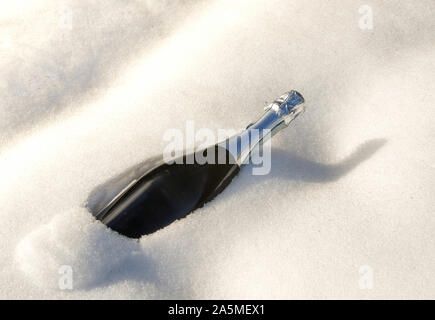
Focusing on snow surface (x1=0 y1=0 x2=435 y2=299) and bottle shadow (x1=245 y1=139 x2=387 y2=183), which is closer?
snow surface (x1=0 y1=0 x2=435 y2=299)

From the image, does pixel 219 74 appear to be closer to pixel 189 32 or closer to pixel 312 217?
pixel 189 32

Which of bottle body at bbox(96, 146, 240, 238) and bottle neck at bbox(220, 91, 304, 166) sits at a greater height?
bottle neck at bbox(220, 91, 304, 166)

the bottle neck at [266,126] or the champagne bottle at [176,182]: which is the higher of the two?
the bottle neck at [266,126]

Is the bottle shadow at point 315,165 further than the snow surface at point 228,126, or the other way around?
the bottle shadow at point 315,165

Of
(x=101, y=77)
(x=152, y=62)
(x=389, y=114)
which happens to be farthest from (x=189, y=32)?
(x=389, y=114)

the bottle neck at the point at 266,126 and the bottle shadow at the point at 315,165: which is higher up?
the bottle neck at the point at 266,126

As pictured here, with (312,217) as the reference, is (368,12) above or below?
above
